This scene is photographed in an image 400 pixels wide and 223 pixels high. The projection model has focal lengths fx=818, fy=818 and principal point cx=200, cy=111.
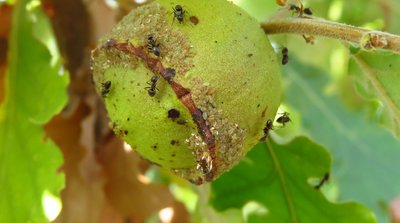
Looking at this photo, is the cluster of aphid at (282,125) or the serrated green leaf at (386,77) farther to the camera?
the serrated green leaf at (386,77)

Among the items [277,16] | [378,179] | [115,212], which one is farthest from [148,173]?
[277,16]

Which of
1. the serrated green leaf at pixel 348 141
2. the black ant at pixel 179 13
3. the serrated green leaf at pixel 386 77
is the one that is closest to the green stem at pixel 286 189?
the serrated green leaf at pixel 386 77

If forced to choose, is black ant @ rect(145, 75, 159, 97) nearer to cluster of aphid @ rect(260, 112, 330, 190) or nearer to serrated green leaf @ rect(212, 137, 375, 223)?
cluster of aphid @ rect(260, 112, 330, 190)

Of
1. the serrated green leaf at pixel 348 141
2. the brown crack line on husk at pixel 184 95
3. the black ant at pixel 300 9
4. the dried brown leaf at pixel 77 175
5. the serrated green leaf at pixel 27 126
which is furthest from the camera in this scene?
the serrated green leaf at pixel 348 141

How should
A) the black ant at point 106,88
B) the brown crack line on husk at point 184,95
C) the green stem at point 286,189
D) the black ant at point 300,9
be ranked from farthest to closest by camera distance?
the green stem at point 286,189 → the black ant at point 300,9 → the black ant at point 106,88 → the brown crack line on husk at point 184,95

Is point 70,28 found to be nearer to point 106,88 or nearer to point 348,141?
point 106,88

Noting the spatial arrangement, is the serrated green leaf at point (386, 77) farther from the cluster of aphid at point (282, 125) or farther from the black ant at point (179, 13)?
the black ant at point (179, 13)

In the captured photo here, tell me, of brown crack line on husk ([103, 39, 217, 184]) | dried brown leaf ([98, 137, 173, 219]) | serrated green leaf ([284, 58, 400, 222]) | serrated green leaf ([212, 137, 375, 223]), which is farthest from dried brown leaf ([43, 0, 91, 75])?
serrated green leaf ([284, 58, 400, 222])
